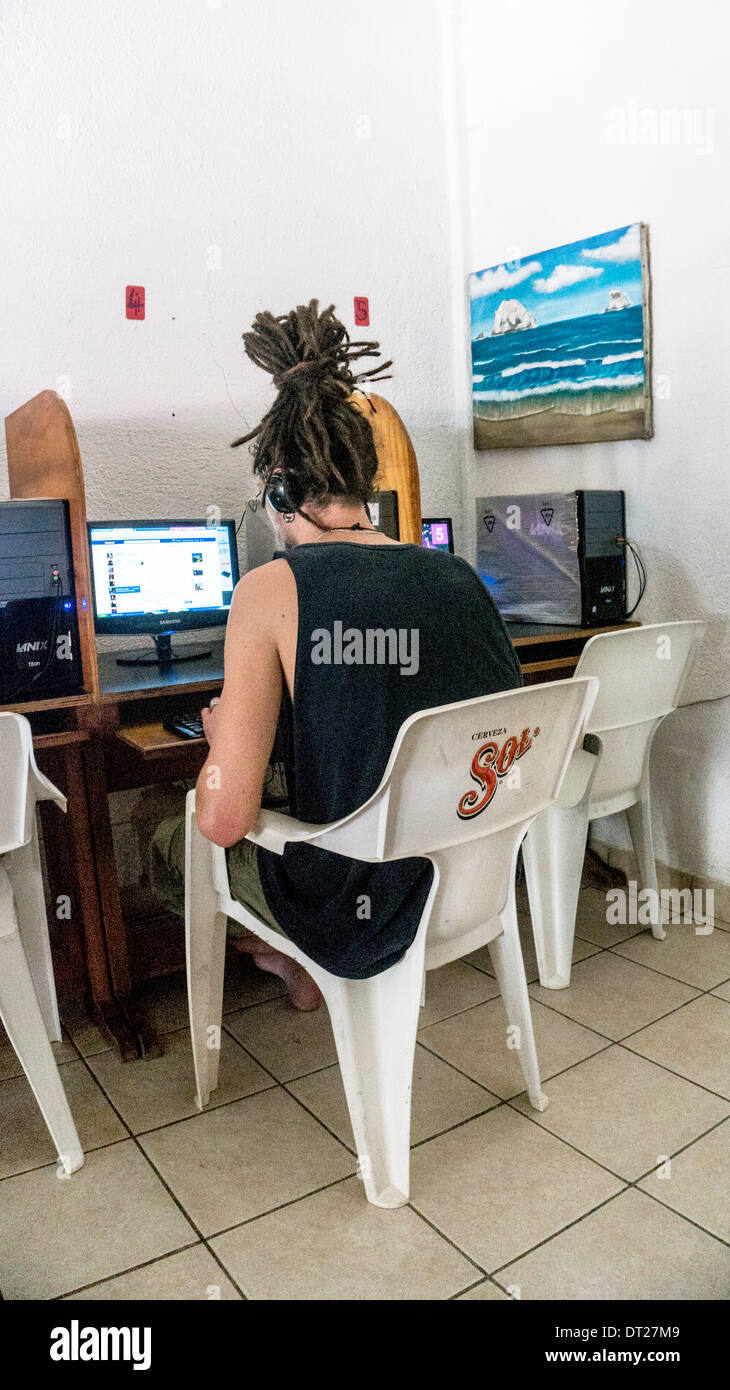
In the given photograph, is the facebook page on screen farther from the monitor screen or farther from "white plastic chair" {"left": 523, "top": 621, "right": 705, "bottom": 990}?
"white plastic chair" {"left": 523, "top": 621, "right": 705, "bottom": 990}

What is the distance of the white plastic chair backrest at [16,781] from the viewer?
1485 mm

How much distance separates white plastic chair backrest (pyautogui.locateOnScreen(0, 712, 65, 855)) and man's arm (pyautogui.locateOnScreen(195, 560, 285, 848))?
0.29m

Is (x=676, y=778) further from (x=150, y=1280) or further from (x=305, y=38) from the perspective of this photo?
(x=305, y=38)

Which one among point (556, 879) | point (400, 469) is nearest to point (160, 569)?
point (400, 469)

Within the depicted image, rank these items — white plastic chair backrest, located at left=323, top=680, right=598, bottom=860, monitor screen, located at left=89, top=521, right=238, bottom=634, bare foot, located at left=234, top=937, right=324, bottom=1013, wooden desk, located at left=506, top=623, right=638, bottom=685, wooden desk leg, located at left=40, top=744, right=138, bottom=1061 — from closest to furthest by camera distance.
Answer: white plastic chair backrest, located at left=323, top=680, right=598, bottom=860 → wooden desk leg, located at left=40, top=744, right=138, bottom=1061 → bare foot, located at left=234, top=937, right=324, bottom=1013 → monitor screen, located at left=89, top=521, right=238, bottom=634 → wooden desk, located at left=506, top=623, right=638, bottom=685

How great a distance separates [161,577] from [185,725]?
0.58 meters

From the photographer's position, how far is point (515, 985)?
1747 millimetres

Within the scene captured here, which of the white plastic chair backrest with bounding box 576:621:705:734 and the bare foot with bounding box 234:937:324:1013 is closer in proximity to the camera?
the white plastic chair backrest with bounding box 576:621:705:734

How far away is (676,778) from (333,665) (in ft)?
5.53

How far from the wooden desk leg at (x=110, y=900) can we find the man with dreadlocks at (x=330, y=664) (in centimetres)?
63

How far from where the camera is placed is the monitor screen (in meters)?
2.33
